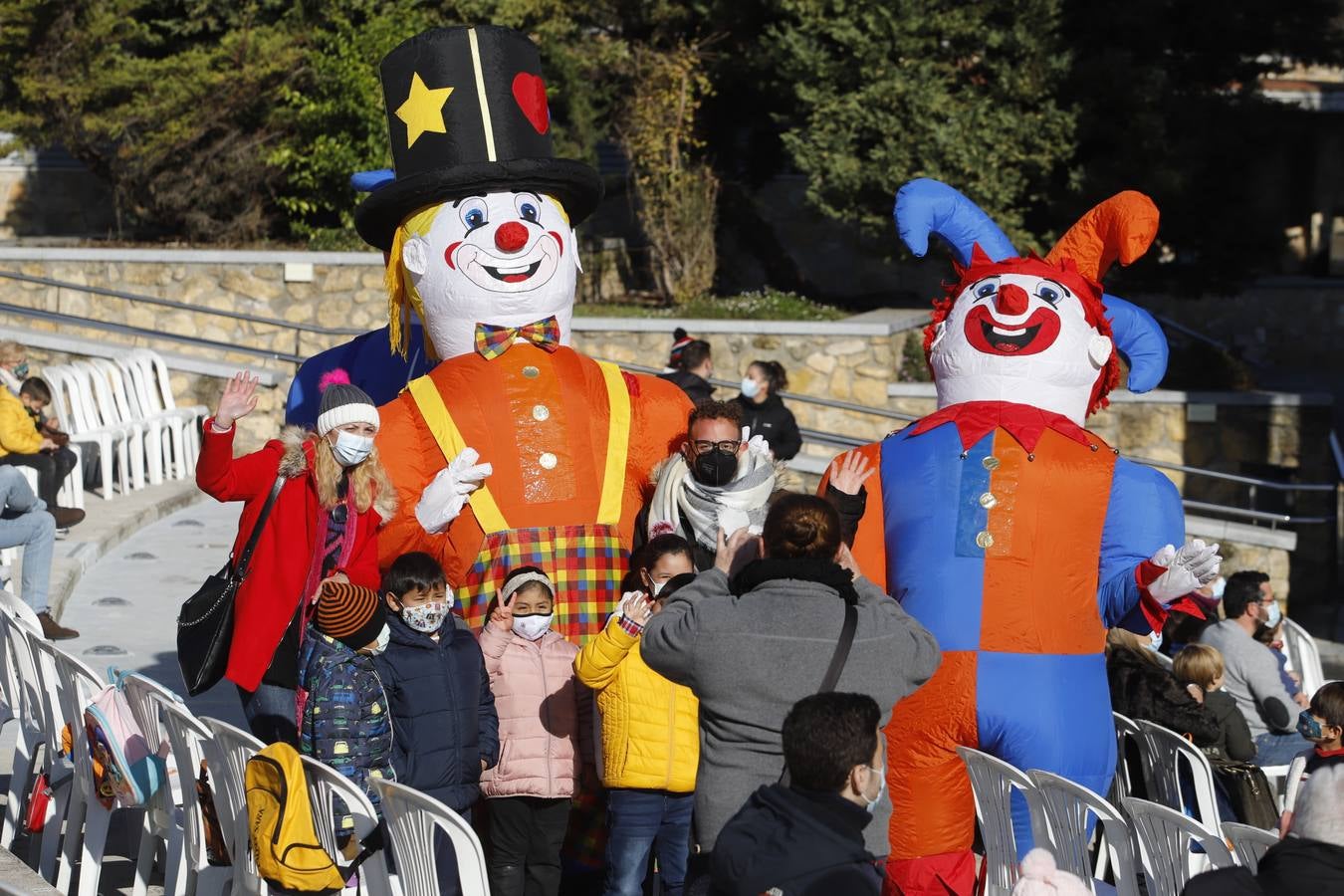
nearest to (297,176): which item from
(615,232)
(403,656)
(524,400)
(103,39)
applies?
(103,39)

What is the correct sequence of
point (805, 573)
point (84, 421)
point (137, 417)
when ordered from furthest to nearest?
1. point (137, 417)
2. point (84, 421)
3. point (805, 573)

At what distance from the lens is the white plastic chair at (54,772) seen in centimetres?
546

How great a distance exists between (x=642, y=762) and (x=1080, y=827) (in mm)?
1234

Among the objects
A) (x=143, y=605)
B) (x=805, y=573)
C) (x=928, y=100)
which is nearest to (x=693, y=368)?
(x=143, y=605)

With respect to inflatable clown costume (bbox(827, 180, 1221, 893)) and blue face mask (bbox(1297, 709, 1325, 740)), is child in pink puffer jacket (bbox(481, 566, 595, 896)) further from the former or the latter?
blue face mask (bbox(1297, 709, 1325, 740))

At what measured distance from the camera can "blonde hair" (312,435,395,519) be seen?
573 centimetres

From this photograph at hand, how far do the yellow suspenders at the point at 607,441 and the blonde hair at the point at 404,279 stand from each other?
45 centimetres

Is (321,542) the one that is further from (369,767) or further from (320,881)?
(320,881)

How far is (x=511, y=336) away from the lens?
252 inches

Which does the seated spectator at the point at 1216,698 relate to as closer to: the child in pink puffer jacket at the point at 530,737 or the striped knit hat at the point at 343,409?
the child in pink puffer jacket at the point at 530,737

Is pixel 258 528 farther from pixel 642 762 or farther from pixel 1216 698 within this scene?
pixel 1216 698

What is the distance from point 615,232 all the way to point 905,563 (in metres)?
15.0

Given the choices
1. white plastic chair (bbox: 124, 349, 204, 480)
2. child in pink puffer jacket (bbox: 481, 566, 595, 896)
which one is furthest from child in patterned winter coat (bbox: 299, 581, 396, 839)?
white plastic chair (bbox: 124, 349, 204, 480)

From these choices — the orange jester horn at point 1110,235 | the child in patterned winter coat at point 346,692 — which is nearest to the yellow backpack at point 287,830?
the child in patterned winter coat at point 346,692
